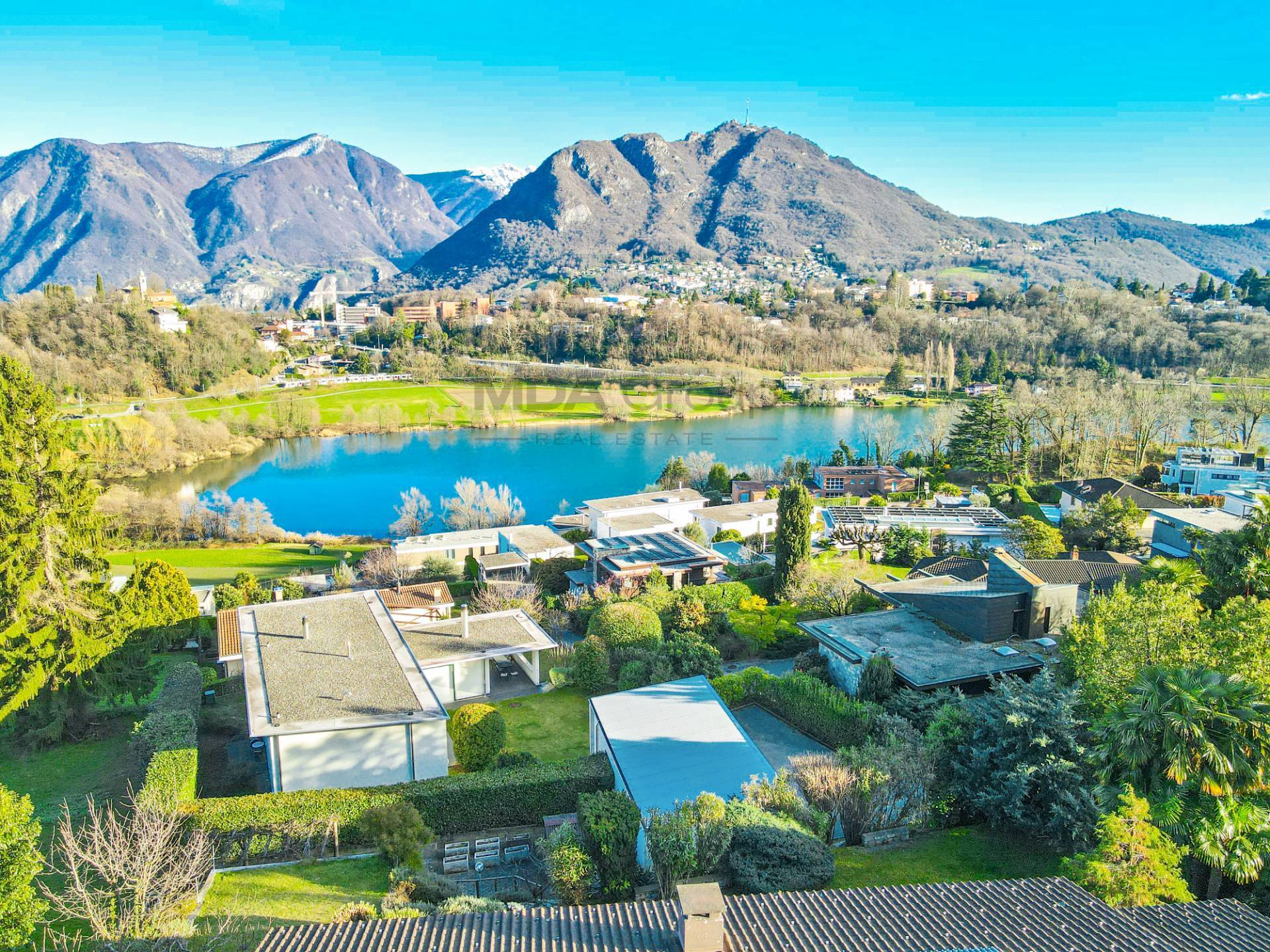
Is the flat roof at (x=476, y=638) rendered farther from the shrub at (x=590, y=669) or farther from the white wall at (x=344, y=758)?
the white wall at (x=344, y=758)

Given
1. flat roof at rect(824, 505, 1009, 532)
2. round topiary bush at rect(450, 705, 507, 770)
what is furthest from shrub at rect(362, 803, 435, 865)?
flat roof at rect(824, 505, 1009, 532)

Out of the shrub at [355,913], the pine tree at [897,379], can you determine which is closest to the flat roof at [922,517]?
the shrub at [355,913]

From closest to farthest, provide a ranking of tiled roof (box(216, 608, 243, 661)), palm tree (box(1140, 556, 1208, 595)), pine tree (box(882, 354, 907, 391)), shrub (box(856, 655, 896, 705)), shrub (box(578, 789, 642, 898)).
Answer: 1. shrub (box(578, 789, 642, 898))
2. palm tree (box(1140, 556, 1208, 595))
3. shrub (box(856, 655, 896, 705))
4. tiled roof (box(216, 608, 243, 661))
5. pine tree (box(882, 354, 907, 391))

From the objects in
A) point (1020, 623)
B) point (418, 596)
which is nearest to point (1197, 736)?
point (1020, 623)

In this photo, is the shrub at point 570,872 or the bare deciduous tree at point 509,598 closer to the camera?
the shrub at point 570,872

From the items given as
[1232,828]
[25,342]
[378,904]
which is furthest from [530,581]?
[25,342]

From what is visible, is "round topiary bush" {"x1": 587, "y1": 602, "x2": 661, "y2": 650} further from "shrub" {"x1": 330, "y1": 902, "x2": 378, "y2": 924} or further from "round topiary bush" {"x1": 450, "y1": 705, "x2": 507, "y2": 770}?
"shrub" {"x1": 330, "y1": 902, "x2": 378, "y2": 924}
